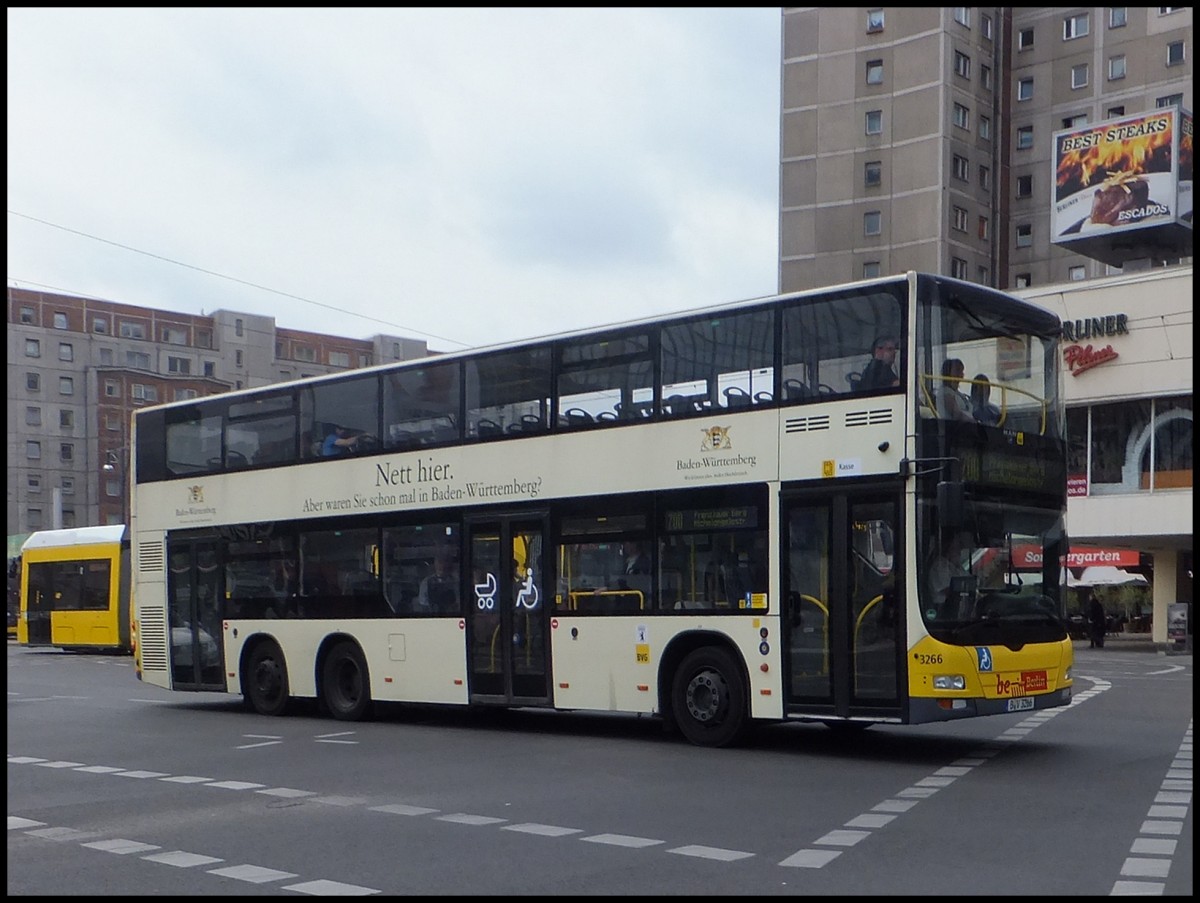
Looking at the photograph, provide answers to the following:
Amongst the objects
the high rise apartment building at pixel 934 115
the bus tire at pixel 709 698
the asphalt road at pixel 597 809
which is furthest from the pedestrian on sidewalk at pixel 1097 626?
the bus tire at pixel 709 698

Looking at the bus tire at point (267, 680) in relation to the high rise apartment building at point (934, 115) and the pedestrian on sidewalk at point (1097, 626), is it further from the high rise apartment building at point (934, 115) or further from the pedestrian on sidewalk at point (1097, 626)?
the high rise apartment building at point (934, 115)

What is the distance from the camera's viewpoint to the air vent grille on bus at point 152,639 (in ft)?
70.4

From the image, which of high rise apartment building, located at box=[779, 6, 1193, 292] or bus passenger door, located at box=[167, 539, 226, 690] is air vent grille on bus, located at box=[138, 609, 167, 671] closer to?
bus passenger door, located at box=[167, 539, 226, 690]

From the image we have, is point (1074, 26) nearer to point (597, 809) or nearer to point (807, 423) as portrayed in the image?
point (807, 423)

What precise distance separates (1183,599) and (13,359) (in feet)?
265

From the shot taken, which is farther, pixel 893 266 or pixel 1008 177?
pixel 1008 177

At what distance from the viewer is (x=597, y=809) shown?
10.9m

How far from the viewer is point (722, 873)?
8.21 meters

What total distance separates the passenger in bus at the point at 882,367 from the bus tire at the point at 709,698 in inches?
119

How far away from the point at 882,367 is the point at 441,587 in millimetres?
6430

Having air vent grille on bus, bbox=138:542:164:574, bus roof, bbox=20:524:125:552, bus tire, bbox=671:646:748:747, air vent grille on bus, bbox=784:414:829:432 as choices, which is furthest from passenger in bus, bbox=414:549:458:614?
bus roof, bbox=20:524:125:552

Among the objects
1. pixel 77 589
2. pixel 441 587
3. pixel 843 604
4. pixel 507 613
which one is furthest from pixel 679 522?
pixel 77 589

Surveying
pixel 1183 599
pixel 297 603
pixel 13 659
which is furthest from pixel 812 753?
pixel 1183 599

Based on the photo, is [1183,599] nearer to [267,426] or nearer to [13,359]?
[267,426]
